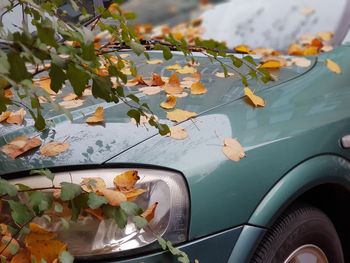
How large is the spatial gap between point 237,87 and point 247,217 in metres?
0.66

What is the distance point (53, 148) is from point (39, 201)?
0.39 meters

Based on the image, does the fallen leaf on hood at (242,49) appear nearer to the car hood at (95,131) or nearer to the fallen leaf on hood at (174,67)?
the fallen leaf on hood at (174,67)

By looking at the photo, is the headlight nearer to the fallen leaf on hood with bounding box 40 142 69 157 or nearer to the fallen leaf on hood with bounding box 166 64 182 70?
the fallen leaf on hood with bounding box 40 142 69 157

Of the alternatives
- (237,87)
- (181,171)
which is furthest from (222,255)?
(237,87)

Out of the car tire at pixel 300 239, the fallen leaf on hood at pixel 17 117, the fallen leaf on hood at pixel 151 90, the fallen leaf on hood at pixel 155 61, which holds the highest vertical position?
the fallen leaf on hood at pixel 17 117

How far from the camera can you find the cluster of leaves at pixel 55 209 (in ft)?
6.31

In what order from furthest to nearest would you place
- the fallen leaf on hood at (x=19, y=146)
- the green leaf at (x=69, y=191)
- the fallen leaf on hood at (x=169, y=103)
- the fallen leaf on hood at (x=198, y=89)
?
the fallen leaf on hood at (x=198, y=89) < the fallen leaf on hood at (x=169, y=103) < the fallen leaf on hood at (x=19, y=146) < the green leaf at (x=69, y=191)

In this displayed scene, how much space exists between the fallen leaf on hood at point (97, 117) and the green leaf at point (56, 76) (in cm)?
64

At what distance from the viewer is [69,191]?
1901mm

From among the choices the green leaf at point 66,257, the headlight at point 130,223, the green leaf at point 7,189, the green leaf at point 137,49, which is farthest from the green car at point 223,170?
the green leaf at point 137,49

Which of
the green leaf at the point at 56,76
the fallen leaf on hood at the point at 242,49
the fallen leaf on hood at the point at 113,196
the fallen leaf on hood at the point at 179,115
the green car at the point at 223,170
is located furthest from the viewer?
the fallen leaf on hood at the point at 242,49

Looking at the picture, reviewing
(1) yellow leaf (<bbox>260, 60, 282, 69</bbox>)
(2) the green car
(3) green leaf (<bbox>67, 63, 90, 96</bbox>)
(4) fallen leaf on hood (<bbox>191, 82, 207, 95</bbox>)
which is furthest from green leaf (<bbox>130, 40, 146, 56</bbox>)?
(1) yellow leaf (<bbox>260, 60, 282, 69</bbox>)

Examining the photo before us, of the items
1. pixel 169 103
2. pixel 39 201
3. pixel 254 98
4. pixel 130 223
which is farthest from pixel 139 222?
pixel 254 98

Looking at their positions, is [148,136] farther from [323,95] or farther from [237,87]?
[323,95]
